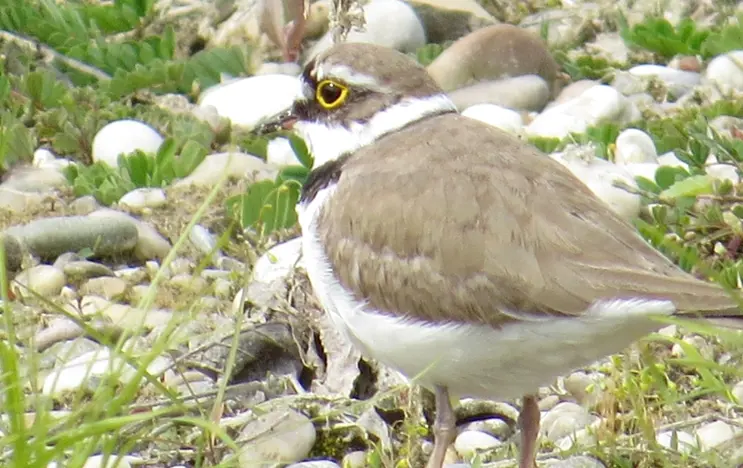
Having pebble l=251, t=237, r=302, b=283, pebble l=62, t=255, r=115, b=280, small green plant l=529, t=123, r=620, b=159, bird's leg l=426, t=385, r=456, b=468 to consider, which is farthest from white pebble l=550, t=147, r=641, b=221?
pebble l=62, t=255, r=115, b=280

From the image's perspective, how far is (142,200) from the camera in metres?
6.79

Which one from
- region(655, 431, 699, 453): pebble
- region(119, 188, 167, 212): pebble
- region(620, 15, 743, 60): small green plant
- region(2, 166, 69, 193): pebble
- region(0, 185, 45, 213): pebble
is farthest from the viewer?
region(620, 15, 743, 60): small green plant

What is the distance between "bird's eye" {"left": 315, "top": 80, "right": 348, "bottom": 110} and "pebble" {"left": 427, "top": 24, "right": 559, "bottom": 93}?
105 inches

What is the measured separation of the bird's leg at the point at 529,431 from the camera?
4.63m

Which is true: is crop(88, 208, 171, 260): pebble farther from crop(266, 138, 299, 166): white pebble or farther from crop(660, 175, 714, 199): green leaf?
crop(660, 175, 714, 199): green leaf

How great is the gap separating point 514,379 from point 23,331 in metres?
2.00

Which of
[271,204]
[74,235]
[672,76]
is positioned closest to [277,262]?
[271,204]

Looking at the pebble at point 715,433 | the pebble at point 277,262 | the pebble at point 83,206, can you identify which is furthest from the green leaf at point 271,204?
the pebble at point 715,433

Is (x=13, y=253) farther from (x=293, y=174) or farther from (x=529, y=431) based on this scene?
(x=529, y=431)

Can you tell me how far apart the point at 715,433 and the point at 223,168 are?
296 cm

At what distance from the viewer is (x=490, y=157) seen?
4613 millimetres

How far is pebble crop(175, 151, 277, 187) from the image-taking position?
689cm

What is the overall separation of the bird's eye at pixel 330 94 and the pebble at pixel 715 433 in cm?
173

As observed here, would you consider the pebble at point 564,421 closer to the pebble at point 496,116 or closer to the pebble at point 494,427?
the pebble at point 494,427
